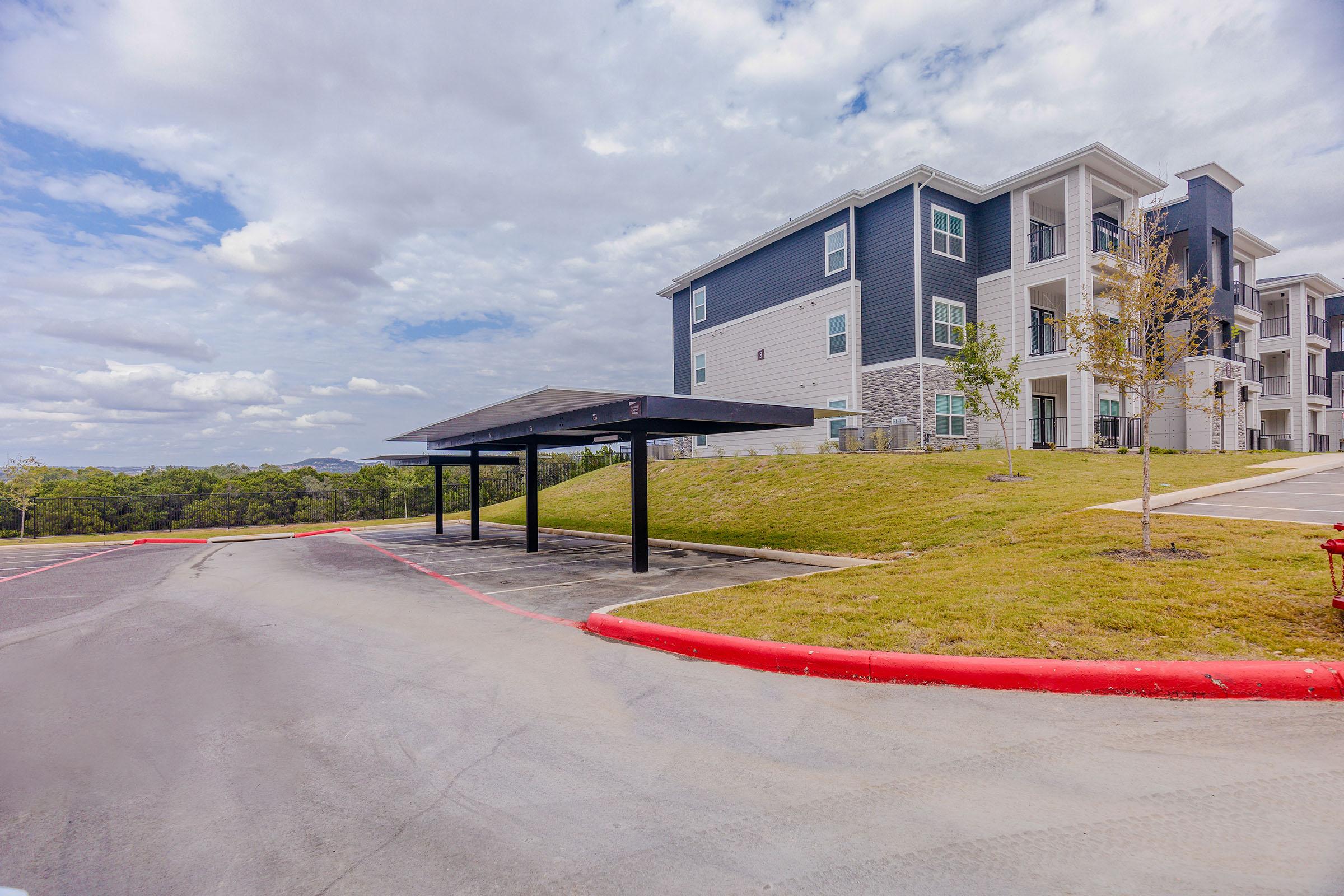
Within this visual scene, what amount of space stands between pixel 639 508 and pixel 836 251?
18.8 m

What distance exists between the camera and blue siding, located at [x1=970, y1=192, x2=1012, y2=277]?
2512cm

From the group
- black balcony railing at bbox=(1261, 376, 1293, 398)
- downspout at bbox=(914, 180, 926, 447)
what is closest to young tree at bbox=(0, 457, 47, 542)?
downspout at bbox=(914, 180, 926, 447)

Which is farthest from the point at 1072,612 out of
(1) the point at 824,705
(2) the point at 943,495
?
(2) the point at 943,495

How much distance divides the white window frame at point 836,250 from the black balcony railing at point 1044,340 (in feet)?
17.3

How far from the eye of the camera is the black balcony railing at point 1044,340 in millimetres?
24875

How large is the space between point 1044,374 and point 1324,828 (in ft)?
79.1

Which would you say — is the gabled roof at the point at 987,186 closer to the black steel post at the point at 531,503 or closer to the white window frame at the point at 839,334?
the white window frame at the point at 839,334

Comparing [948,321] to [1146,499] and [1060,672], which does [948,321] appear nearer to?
[1146,499]

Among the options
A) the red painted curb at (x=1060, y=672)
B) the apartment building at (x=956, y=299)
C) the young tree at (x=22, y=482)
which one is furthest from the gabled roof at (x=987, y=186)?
the young tree at (x=22, y=482)

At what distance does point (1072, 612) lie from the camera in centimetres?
657

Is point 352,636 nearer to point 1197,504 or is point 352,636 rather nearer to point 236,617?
point 236,617

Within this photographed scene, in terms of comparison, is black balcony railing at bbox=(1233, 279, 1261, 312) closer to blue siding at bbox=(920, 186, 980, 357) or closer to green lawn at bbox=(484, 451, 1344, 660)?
blue siding at bbox=(920, 186, 980, 357)

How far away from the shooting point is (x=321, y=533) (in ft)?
90.3

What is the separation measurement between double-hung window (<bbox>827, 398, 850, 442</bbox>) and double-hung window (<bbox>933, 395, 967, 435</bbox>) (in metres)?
3.46
